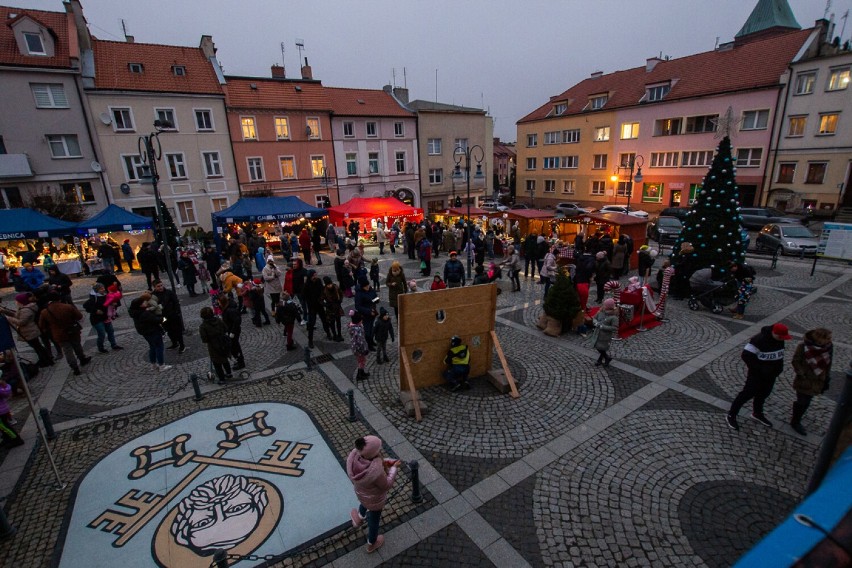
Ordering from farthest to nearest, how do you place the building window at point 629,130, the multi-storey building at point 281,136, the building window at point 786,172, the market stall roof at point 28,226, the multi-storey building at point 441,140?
the multi-storey building at point 441,140
the building window at point 629,130
the multi-storey building at point 281,136
the building window at point 786,172
the market stall roof at point 28,226

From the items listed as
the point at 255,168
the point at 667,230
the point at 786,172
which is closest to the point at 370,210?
the point at 255,168

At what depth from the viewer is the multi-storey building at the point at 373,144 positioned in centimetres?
3456

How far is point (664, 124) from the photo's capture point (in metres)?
36.2

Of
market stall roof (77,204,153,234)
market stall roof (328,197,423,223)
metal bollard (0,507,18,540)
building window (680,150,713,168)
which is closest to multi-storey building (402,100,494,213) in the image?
market stall roof (328,197,423,223)

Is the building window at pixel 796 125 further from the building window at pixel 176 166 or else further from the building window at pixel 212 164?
the building window at pixel 176 166

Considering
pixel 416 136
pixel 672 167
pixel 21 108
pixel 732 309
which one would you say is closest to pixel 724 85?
pixel 672 167

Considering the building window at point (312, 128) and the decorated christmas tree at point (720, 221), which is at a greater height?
the building window at point (312, 128)

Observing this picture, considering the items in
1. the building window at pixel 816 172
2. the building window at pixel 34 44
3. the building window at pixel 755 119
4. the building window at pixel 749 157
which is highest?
the building window at pixel 34 44

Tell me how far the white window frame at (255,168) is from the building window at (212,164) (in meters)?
1.97

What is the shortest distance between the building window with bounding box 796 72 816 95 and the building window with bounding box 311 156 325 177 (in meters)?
34.7

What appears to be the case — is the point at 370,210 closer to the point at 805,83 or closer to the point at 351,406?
the point at 351,406

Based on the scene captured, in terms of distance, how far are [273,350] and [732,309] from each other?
516 inches

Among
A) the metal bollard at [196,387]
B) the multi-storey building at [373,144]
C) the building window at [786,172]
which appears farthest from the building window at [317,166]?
the building window at [786,172]

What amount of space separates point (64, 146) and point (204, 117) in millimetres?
8195
